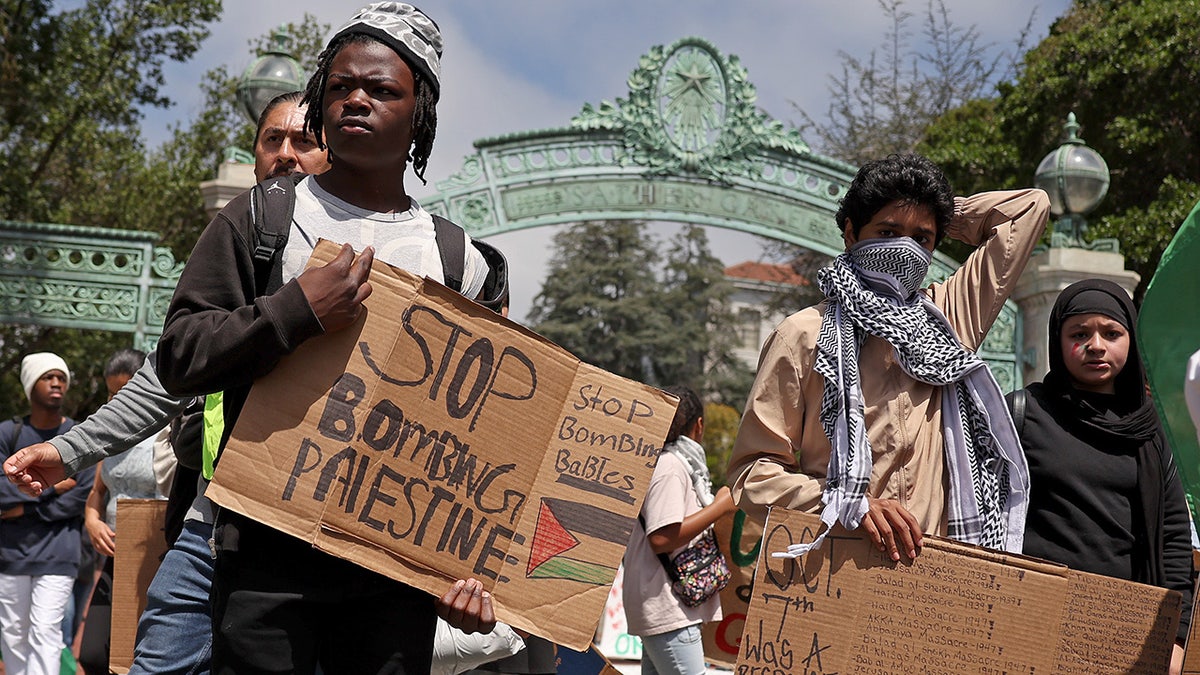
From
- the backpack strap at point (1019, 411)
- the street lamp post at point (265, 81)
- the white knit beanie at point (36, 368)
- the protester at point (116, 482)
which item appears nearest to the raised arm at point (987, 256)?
the backpack strap at point (1019, 411)

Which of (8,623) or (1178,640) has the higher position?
(1178,640)

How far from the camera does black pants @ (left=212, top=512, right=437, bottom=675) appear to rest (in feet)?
7.72

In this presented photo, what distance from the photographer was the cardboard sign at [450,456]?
2.41 m

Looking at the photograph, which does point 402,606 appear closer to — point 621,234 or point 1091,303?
point 1091,303

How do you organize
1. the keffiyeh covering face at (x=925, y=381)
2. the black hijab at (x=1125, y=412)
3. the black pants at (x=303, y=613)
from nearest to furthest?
the black pants at (x=303, y=613) → the keffiyeh covering face at (x=925, y=381) → the black hijab at (x=1125, y=412)

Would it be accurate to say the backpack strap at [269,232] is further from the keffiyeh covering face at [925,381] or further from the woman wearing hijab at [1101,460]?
the woman wearing hijab at [1101,460]

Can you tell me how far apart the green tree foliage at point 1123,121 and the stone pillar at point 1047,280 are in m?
4.91

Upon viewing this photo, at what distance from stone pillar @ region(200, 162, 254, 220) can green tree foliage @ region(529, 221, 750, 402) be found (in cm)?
3713

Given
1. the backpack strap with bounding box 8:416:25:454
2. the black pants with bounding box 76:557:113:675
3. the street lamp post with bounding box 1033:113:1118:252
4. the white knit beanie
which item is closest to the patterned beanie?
the black pants with bounding box 76:557:113:675

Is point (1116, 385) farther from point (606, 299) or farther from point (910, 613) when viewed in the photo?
point (606, 299)

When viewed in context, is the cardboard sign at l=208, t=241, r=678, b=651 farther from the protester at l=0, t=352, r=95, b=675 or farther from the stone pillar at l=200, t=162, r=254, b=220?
the stone pillar at l=200, t=162, r=254, b=220

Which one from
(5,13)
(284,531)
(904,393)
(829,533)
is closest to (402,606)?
(284,531)

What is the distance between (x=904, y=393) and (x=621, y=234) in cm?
4871

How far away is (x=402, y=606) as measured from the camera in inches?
98.0
